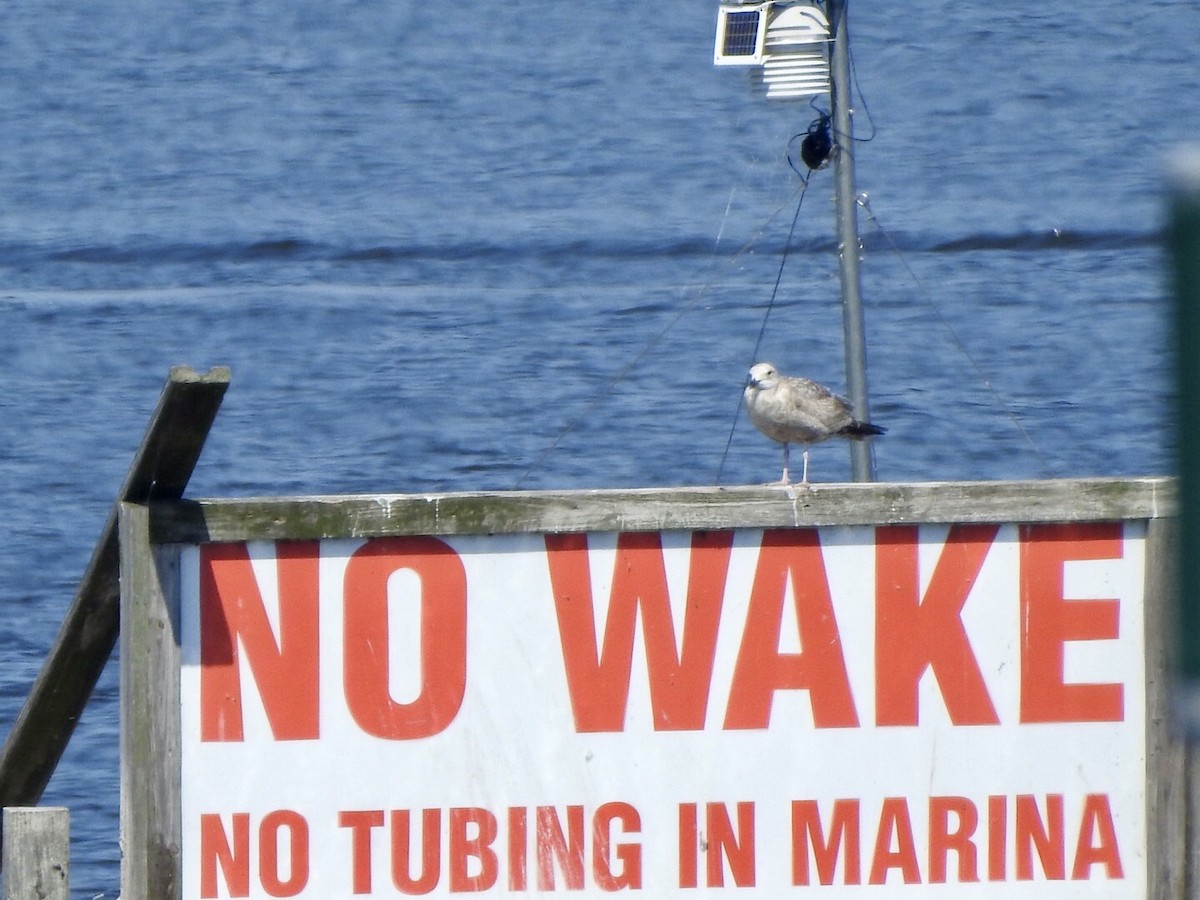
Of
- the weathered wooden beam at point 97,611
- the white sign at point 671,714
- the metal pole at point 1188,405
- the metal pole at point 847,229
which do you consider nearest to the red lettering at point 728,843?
the white sign at point 671,714

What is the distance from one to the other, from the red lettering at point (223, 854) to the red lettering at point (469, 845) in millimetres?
328

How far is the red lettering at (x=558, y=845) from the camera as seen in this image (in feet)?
11.2

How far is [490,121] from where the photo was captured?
26391mm

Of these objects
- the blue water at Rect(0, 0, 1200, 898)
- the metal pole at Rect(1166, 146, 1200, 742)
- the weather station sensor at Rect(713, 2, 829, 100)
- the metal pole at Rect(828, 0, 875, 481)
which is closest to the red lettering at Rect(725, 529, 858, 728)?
the metal pole at Rect(1166, 146, 1200, 742)

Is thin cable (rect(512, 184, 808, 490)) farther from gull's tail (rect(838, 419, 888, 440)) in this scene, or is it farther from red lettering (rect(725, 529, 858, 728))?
red lettering (rect(725, 529, 858, 728))

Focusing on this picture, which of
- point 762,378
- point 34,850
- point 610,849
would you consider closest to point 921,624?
point 610,849

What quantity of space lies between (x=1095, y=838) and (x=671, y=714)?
74cm

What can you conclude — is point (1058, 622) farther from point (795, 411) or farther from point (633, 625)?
point (795, 411)

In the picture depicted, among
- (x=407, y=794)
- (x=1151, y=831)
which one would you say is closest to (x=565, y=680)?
(x=407, y=794)

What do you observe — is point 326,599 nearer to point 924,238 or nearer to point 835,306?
point 835,306

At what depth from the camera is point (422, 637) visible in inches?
133

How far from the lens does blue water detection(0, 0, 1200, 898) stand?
47.8 feet

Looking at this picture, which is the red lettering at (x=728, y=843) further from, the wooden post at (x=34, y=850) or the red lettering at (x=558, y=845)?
the wooden post at (x=34, y=850)

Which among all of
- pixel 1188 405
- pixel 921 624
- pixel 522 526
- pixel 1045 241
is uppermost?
pixel 1188 405
